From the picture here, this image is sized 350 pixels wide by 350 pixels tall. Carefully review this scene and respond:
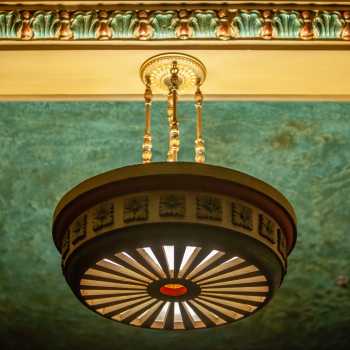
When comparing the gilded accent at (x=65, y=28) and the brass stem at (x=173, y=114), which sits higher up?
the gilded accent at (x=65, y=28)

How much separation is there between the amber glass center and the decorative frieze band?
1.21 m

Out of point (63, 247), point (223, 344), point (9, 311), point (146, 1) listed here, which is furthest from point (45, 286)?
point (146, 1)

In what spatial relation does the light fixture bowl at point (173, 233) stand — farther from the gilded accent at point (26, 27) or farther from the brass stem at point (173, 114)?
the gilded accent at point (26, 27)

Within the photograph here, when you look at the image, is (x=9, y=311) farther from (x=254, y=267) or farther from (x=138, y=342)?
(x=254, y=267)

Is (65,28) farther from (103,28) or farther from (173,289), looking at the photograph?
(173,289)

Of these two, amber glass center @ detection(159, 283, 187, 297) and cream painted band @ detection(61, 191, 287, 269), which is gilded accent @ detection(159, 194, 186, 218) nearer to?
cream painted band @ detection(61, 191, 287, 269)

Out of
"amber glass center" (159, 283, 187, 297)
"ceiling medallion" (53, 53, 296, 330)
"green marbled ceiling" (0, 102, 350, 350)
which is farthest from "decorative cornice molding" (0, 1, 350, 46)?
"amber glass center" (159, 283, 187, 297)

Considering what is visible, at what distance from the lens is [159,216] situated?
337 cm

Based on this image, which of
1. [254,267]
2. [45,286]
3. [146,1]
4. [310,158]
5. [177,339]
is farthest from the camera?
[177,339]

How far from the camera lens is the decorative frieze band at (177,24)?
388 cm

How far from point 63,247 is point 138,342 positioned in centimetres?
296

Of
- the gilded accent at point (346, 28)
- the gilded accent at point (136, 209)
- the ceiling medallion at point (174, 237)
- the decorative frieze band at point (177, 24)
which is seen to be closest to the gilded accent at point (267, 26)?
the decorative frieze band at point (177, 24)

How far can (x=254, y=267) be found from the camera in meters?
3.59

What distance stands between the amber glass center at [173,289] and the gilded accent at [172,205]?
551 millimetres
